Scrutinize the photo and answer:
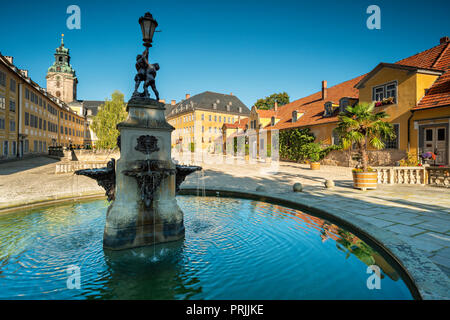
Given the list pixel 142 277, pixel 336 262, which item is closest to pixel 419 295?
pixel 336 262

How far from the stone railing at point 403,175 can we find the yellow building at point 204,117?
50.9m

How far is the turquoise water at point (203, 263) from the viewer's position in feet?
9.98

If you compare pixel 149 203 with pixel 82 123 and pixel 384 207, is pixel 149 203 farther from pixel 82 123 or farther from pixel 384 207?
pixel 82 123

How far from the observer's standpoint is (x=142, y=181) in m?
4.36

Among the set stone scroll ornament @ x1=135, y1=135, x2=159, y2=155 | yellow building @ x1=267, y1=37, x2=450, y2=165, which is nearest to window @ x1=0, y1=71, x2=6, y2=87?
stone scroll ornament @ x1=135, y1=135, x2=159, y2=155

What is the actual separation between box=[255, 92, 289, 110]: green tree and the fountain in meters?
57.4

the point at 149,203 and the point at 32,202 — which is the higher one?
the point at 149,203

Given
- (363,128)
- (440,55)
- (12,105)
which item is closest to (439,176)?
(363,128)

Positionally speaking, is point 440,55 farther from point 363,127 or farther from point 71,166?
point 71,166

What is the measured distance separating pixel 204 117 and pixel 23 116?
4110 cm

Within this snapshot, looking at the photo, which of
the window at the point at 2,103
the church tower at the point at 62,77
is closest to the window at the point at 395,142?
the window at the point at 2,103

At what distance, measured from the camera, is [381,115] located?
11.2 metres

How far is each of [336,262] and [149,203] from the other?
3460 mm

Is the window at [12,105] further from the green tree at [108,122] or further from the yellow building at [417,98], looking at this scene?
the yellow building at [417,98]
